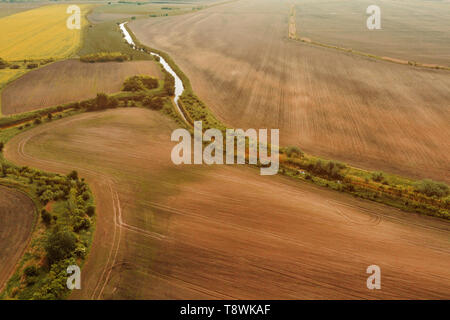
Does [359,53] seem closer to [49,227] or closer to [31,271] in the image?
[49,227]

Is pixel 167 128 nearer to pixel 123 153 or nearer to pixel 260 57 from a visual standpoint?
pixel 123 153

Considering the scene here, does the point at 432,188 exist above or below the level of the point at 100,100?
below

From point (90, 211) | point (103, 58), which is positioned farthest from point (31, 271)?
point (103, 58)

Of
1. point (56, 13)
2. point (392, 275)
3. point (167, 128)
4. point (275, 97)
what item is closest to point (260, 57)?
point (275, 97)

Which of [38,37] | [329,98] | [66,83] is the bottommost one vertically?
[329,98]

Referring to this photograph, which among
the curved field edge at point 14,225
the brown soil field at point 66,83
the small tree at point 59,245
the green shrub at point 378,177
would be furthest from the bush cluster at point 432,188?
the brown soil field at point 66,83

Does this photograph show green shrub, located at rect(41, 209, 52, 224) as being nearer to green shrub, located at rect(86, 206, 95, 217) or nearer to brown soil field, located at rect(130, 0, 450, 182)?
green shrub, located at rect(86, 206, 95, 217)

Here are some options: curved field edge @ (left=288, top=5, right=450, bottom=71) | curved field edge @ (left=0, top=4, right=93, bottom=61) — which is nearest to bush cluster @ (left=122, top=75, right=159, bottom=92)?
curved field edge @ (left=0, top=4, right=93, bottom=61)
